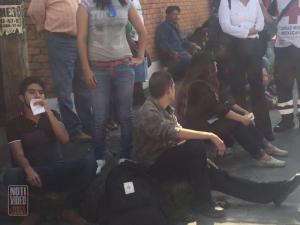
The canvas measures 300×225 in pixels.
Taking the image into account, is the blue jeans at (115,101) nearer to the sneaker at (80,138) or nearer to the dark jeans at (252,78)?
the sneaker at (80,138)

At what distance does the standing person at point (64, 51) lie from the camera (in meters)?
5.50

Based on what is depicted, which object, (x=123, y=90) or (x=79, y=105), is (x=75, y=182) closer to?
(x=123, y=90)

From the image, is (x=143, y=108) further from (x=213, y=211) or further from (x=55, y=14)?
(x=55, y=14)

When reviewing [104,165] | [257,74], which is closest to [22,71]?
[104,165]

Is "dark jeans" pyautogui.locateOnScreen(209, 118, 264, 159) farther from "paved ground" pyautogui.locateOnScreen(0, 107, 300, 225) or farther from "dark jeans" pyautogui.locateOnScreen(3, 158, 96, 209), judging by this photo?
"dark jeans" pyautogui.locateOnScreen(3, 158, 96, 209)

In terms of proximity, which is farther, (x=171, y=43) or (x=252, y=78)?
(x=171, y=43)

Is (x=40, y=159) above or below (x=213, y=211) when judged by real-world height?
above

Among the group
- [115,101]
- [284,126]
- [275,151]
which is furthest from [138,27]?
[284,126]

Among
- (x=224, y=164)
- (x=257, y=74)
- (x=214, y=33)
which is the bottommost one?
(x=224, y=164)

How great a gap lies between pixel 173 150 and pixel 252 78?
2.04 metres

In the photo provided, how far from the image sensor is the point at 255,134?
529 cm

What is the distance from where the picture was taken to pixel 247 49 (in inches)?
230

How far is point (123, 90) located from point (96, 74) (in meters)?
0.26

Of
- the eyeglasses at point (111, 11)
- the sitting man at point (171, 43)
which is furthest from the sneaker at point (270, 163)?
the sitting man at point (171, 43)
